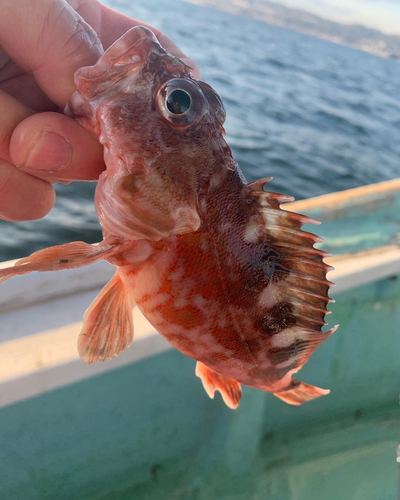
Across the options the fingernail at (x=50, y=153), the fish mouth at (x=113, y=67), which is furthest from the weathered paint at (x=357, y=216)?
the fingernail at (x=50, y=153)

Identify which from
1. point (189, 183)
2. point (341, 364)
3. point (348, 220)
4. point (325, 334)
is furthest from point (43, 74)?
point (348, 220)

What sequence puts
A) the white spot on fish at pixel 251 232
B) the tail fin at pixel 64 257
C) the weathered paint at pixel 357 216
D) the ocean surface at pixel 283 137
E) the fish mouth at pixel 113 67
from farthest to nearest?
1. the ocean surface at pixel 283 137
2. the weathered paint at pixel 357 216
3. the white spot on fish at pixel 251 232
4. the fish mouth at pixel 113 67
5. the tail fin at pixel 64 257

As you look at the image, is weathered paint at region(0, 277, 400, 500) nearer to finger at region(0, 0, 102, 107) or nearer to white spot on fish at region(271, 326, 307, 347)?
white spot on fish at region(271, 326, 307, 347)

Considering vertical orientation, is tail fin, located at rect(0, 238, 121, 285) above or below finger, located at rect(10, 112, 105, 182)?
below

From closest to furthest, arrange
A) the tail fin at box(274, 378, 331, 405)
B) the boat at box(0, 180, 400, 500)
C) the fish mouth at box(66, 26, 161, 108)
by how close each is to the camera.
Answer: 1. the fish mouth at box(66, 26, 161, 108)
2. the tail fin at box(274, 378, 331, 405)
3. the boat at box(0, 180, 400, 500)

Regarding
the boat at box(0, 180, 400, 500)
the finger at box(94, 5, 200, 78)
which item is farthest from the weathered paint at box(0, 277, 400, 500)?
the finger at box(94, 5, 200, 78)

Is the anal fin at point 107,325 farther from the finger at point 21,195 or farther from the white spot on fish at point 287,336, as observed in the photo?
the white spot on fish at point 287,336

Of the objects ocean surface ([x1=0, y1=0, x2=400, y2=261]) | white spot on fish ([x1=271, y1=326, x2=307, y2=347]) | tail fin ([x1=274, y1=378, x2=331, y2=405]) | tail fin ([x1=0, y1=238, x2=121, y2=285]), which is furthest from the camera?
ocean surface ([x1=0, y1=0, x2=400, y2=261])
